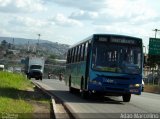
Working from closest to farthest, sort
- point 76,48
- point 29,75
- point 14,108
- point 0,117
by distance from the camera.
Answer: point 0,117 < point 14,108 < point 76,48 < point 29,75

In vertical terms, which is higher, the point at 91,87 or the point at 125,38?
the point at 125,38

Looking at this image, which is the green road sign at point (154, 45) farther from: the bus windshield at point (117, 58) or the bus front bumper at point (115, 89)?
the bus front bumper at point (115, 89)

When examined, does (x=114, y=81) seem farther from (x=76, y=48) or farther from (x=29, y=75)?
(x=29, y=75)

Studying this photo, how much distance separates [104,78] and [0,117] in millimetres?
9810

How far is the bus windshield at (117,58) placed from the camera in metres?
23.6

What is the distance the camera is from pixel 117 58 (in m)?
23.7

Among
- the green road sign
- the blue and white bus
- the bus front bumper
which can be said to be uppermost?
the green road sign

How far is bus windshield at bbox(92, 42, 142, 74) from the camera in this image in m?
23.6

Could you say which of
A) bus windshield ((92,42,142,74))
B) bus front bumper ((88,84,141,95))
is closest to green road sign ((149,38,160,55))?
bus windshield ((92,42,142,74))

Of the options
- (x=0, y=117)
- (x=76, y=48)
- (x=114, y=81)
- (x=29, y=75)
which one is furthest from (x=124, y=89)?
(x=29, y=75)

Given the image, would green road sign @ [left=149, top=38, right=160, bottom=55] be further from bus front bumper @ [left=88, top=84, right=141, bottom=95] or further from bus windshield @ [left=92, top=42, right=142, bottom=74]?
bus front bumper @ [left=88, top=84, right=141, bottom=95]

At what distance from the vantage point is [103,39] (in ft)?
78.8

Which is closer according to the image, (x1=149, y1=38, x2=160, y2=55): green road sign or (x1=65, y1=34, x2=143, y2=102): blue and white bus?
(x1=65, y1=34, x2=143, y2=102): blue and white bus

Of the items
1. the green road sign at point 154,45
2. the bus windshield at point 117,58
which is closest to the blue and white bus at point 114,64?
the bus windshield at point 117,58
